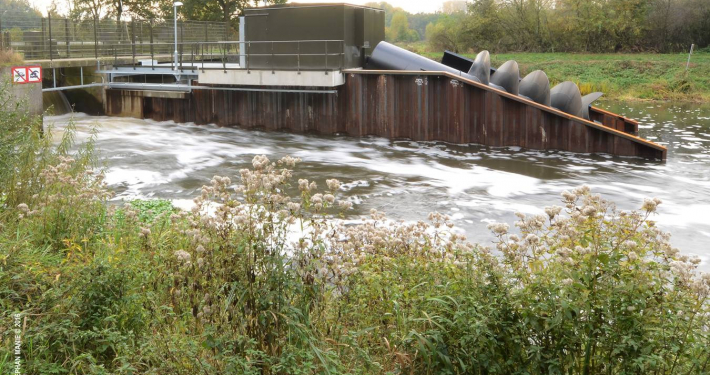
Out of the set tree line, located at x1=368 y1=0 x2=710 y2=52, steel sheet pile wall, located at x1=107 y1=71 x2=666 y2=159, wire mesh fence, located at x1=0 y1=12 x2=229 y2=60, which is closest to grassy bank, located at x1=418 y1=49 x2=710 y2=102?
tree line, located at x1=368 y1=0 x2=710 y2=52

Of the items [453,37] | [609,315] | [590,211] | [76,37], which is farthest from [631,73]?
[609,315]

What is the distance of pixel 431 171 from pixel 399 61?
6.76m

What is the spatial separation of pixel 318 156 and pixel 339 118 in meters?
3.80

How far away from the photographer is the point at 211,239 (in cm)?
537

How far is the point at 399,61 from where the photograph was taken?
2428 centimetres

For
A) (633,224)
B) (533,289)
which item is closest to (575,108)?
(633,224)

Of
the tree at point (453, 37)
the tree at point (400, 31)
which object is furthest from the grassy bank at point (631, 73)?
the tree at point (400, 31)

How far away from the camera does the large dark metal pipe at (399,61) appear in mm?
23859

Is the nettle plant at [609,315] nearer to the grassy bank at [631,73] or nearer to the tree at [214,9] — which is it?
the grassy bank at [631,73]

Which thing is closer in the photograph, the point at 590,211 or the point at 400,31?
the point at 590,211

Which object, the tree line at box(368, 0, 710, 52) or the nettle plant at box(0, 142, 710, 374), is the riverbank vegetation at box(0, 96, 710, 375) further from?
the tree line at box(368, 0, 710, 52)

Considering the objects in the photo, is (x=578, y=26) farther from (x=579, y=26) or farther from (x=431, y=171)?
(x=431, y=171)

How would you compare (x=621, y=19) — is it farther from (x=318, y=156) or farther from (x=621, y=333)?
(x=621, y=333)

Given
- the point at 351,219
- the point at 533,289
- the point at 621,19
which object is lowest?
the point at 351,219
